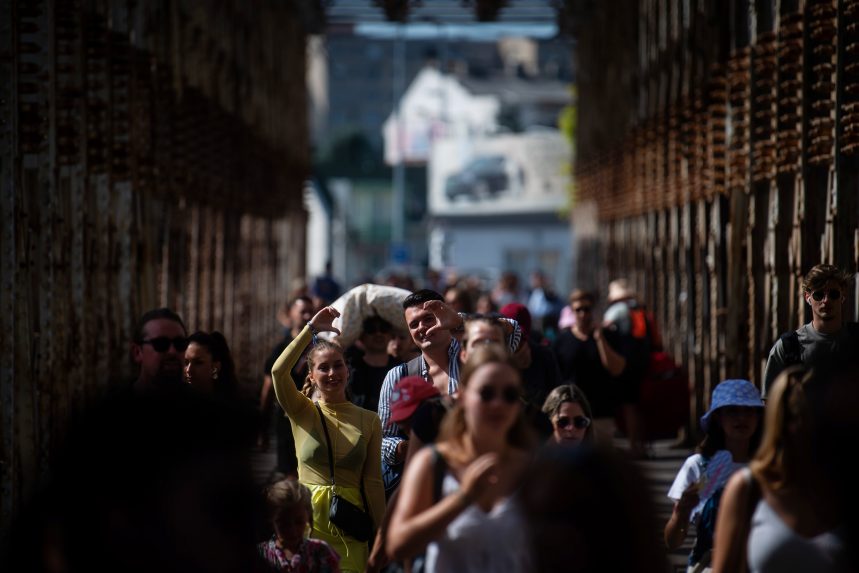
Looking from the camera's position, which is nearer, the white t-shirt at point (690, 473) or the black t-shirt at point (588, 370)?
the white t-shirt at point (690, 473)

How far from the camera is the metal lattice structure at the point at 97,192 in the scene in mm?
11133

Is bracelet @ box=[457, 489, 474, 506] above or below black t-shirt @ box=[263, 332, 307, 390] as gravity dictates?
above

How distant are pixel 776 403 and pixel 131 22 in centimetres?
1120

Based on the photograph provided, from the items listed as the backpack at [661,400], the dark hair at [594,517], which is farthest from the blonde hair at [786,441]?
the backpack at [661,400]

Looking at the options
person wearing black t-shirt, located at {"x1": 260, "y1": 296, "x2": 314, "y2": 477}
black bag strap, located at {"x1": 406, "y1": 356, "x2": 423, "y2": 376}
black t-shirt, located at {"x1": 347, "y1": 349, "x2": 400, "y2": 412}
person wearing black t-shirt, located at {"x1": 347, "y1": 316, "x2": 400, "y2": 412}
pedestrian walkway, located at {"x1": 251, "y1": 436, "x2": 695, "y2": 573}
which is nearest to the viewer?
black bag strap, located at {"x1": 406, "y1": 356, "x2": 423, "y2": 376}

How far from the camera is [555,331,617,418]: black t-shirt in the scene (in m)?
13.4

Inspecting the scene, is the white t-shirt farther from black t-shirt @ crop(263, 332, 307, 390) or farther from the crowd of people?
black t-shirt @ crop(263, 332, 307, 390)

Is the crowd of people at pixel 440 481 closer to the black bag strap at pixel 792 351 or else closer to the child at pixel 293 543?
the child at pixel 293 543

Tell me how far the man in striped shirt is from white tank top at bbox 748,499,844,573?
2.69 metres

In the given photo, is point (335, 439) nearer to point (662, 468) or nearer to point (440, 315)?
point (440, 315)

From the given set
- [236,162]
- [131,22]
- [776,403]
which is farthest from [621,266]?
[776,403]

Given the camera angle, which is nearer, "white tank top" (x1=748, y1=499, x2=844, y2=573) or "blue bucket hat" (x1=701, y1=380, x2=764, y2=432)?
"white tank top" (x1=748, y1=499, x2=844, y2=573)

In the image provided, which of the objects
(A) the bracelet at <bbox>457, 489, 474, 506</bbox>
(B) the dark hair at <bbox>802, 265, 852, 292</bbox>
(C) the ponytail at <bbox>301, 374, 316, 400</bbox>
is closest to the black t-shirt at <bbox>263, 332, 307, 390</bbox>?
(C) the ponytail at <bbox>301, 374, 316, 400</bbox>

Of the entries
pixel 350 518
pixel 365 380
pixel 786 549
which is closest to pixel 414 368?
pixel 350 518
